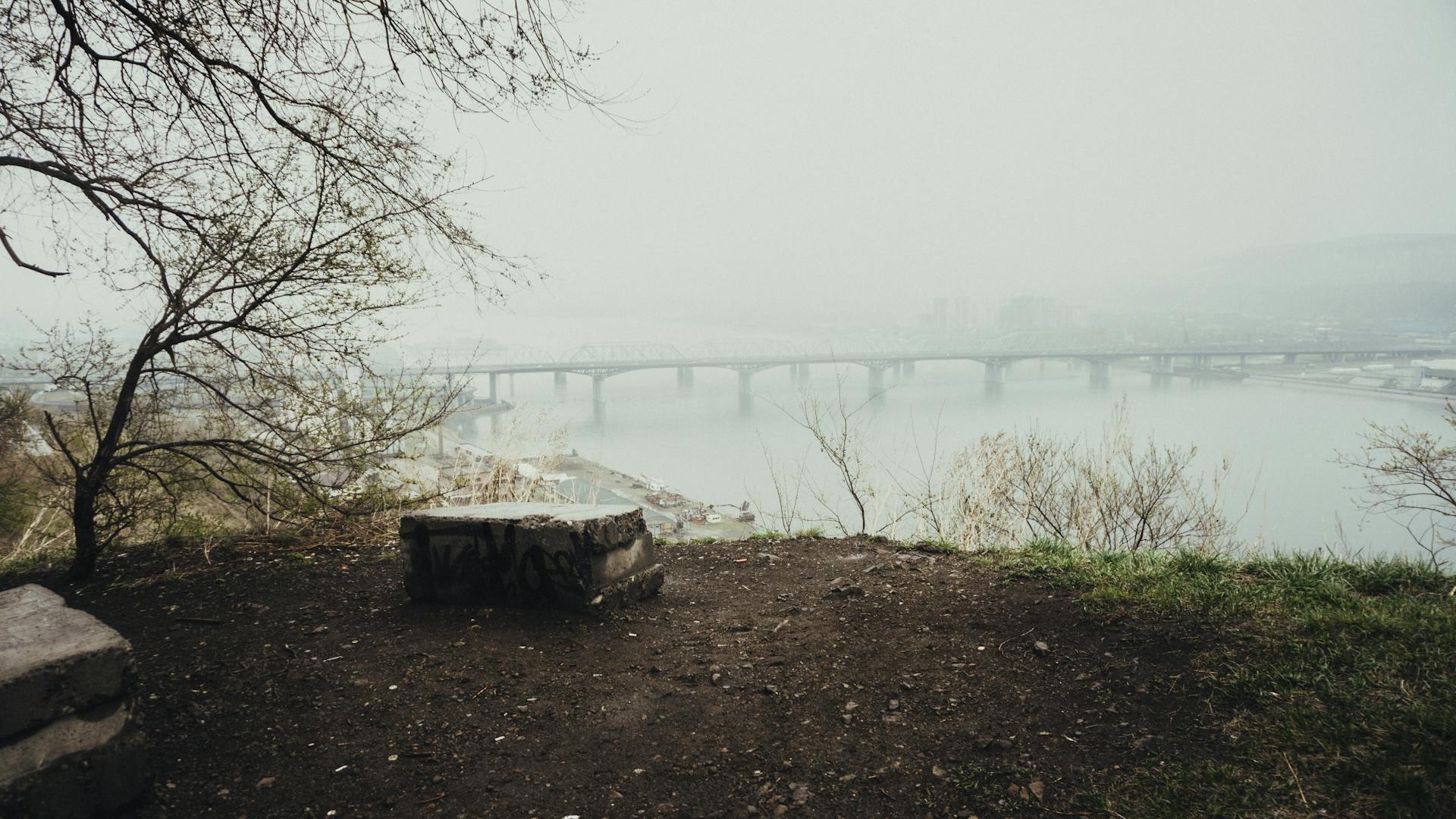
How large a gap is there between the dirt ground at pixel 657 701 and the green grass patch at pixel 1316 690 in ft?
0.43

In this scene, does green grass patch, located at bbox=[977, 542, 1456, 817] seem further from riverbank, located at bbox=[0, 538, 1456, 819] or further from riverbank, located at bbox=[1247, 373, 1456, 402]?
riverbank, located at bbox=[1247, 373, 1456, 402]

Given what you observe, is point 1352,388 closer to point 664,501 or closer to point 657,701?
point 664,501

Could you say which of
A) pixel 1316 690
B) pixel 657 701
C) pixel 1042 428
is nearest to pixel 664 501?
pixel 1042 428

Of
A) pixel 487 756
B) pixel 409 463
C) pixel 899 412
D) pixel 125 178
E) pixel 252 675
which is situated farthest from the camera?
pixel 899 412

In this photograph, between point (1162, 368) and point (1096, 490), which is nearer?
point (1096, 490)

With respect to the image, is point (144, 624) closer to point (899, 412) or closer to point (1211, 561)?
point (1211, 561)

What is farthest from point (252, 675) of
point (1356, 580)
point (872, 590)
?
point (1356, 580)

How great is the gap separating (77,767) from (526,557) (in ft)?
6.02

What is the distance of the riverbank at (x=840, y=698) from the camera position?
6.79 feet

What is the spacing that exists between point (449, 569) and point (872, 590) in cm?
230

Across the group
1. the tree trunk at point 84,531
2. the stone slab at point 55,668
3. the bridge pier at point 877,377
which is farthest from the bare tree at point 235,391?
the bridge pier at point 877,377

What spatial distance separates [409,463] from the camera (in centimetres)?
578

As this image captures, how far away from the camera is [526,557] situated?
11.7 ft

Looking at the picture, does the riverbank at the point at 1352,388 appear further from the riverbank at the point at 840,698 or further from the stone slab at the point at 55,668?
the stone slab at the point at 55,668
